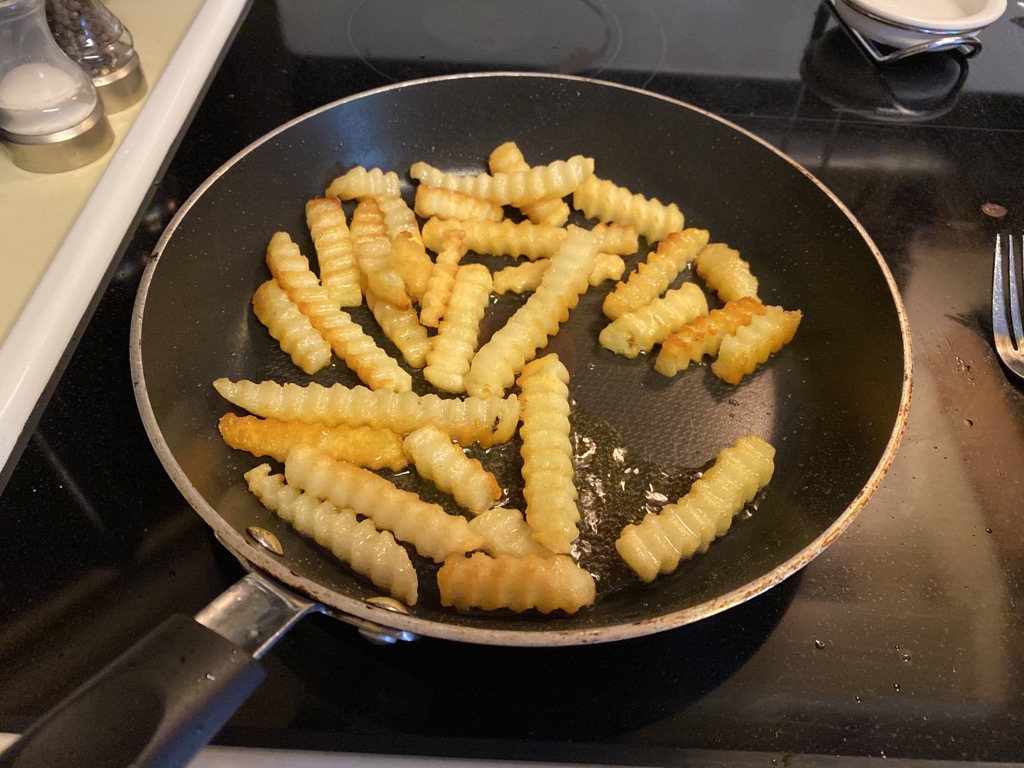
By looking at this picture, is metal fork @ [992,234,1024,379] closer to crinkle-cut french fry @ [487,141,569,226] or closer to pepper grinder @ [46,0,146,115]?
crinkle-cut french fry @ [487,141,569,226]

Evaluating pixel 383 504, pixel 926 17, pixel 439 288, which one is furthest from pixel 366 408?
pixel 926 17

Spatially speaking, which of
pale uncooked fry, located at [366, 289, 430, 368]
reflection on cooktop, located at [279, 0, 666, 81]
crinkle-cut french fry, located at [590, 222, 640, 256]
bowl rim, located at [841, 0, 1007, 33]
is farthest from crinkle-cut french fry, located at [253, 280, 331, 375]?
bowl rim, located at [841, 0, 1007, 33]

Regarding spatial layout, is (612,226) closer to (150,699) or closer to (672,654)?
(672,654)

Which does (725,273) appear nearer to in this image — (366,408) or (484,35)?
(366,408)

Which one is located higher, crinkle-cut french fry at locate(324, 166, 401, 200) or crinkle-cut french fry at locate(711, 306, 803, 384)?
crinkle-cut french fry at locate(324, 166, 401, 200)

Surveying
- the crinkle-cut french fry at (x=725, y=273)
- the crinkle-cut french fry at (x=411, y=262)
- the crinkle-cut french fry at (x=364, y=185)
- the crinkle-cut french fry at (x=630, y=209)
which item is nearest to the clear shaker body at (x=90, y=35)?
the crinkle-cut french fry at (x=364, y=185)

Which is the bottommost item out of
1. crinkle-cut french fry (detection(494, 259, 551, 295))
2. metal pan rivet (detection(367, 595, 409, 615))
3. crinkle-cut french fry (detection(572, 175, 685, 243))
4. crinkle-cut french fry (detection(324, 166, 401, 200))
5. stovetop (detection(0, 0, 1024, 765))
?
stovetop (detection(0, 0, 1024, 765))
